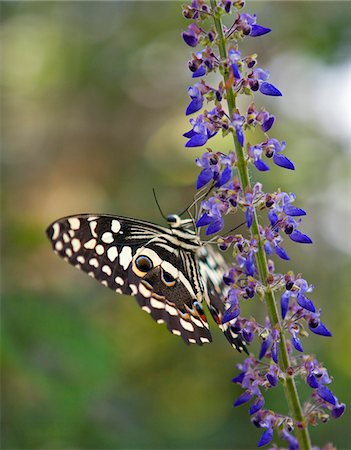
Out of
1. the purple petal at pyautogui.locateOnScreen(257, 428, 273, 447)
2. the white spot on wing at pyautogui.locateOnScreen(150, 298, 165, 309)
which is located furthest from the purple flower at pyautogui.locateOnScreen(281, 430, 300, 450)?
the white spot on wing at pyautogui.locateOnScreen(150, 298, 165, 309)

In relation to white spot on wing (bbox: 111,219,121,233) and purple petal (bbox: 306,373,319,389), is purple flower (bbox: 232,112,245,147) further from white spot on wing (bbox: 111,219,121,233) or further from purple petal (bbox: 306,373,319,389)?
white spot on wing (bbox: 111,219,121,233)

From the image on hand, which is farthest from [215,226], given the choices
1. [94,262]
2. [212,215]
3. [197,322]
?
[94,262]

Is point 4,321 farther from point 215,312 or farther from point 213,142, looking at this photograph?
point 213,142

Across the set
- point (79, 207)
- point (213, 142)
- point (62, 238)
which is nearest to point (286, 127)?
point (213, 142)

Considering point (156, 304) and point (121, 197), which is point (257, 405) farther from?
point (121, 197)

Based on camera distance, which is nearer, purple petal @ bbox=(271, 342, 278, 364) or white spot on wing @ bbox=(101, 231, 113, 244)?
purple petal @ bbox=(271, 342, 278, 364)

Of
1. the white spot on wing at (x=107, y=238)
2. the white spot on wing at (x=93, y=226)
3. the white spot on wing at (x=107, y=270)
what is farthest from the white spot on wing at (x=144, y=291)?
the white spot on wing at (x=93, y=226)
